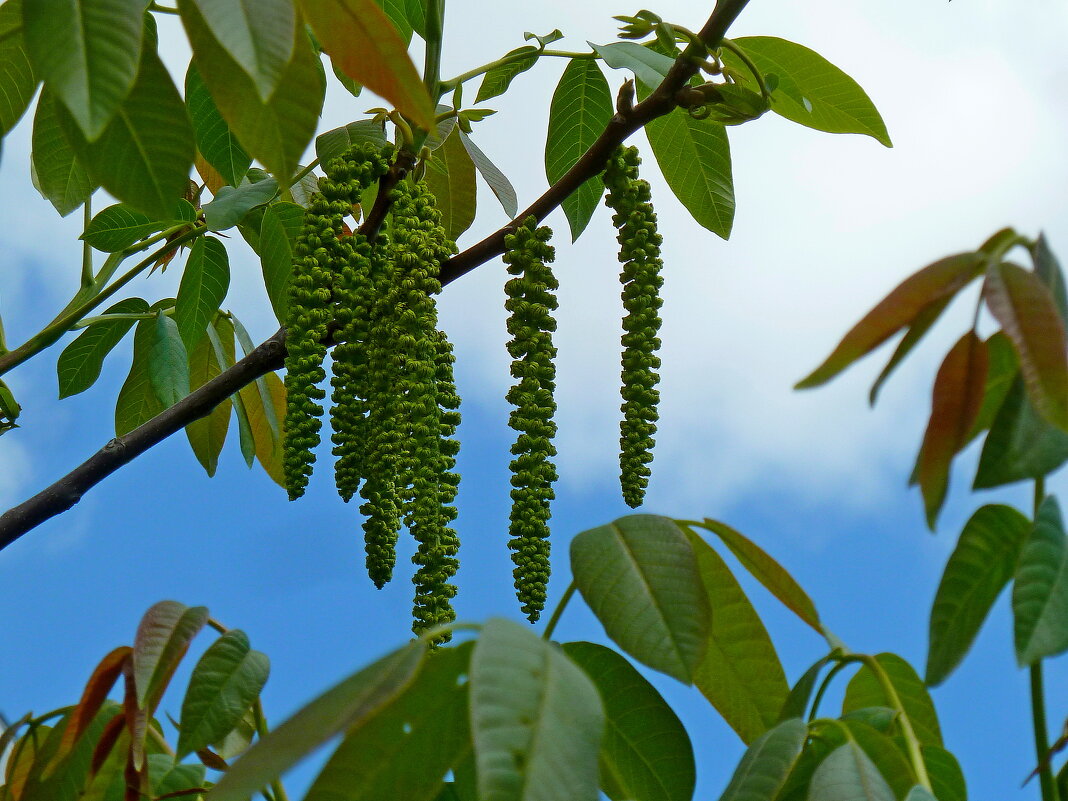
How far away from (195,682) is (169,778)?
0.26 ft

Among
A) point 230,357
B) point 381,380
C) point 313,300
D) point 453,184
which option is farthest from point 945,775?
point 230,357

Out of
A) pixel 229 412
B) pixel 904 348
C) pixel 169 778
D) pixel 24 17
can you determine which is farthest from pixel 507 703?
pixel 229 412

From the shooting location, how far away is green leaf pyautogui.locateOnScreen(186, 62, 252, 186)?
1410 mm

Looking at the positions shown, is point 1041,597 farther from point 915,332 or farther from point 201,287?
point 201,287

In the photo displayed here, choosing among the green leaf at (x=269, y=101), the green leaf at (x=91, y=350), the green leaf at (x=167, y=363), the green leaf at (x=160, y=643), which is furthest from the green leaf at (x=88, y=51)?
the green leaf at (x=91, y=350)

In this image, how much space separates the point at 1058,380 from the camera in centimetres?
55

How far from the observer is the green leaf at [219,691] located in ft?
2.54

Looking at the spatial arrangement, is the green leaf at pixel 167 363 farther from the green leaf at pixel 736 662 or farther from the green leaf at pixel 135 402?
the green leaf at pixel 736 662

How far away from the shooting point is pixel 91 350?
69.0 inches

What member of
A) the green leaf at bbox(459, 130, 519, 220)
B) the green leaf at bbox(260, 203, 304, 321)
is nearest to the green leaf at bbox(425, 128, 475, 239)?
the green leaf at bbox(459, 130, 519, 220)

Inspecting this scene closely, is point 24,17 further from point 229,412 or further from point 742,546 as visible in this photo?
point 229,412

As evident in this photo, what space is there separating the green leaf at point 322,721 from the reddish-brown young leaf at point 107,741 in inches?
13.1

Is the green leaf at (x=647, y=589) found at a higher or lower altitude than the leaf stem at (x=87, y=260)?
lower

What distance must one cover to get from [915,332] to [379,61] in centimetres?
40
